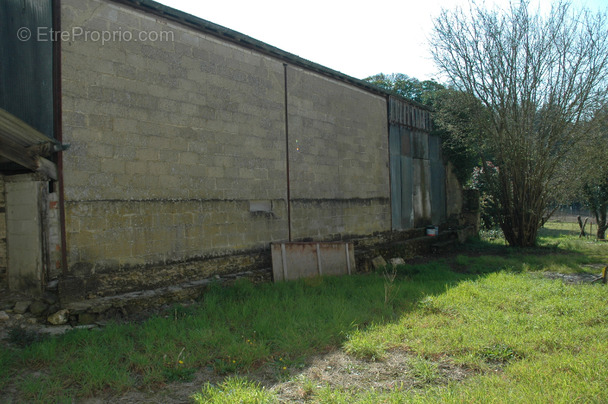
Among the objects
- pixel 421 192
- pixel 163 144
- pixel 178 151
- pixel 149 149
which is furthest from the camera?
pixel 421 192

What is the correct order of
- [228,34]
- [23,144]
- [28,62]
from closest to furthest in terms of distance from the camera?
[23,144], [28,62], [228,34]

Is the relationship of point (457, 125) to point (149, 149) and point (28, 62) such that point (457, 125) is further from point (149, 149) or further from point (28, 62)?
point (28, 62)

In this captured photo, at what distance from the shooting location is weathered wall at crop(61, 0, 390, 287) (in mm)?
5812

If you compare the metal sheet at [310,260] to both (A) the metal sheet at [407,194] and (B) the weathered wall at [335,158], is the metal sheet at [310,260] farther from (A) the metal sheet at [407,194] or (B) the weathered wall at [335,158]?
(A) the metal sheet at [407,194]

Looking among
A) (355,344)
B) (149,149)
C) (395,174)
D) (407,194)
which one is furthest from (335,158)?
(355,344)

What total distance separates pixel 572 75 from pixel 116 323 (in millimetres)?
13025

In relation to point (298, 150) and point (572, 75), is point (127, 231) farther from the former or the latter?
point (572, 75)

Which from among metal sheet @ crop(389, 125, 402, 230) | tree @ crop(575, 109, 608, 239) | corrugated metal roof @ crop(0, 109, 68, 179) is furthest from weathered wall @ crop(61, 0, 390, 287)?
tree @ crop(575, 109, 608, 239)

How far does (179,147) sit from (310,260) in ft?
11.5

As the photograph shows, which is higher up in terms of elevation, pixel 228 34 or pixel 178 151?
pixel 228 34

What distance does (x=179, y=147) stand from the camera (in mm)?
6918

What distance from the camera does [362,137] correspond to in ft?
37.9

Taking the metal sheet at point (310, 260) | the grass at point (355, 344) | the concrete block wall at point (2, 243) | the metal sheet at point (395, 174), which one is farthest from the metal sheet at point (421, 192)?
the concrete block wall at point (2, 243)

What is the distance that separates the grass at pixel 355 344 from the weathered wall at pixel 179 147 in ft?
4.08
